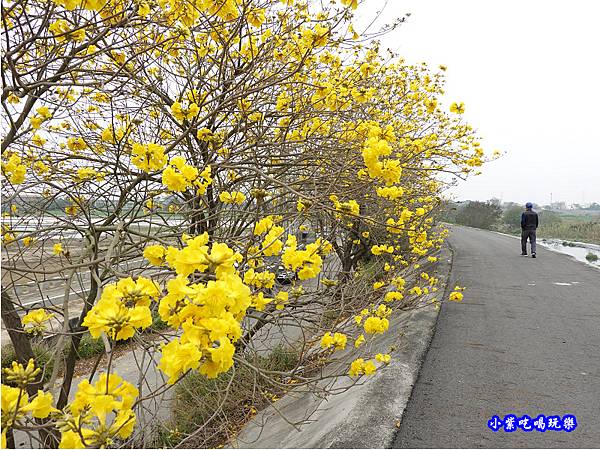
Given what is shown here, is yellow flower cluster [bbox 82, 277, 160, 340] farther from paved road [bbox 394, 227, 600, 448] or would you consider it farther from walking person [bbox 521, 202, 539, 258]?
walking person [bbox 521, 202, 539, 258]

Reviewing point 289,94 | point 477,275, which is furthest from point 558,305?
point 289,94

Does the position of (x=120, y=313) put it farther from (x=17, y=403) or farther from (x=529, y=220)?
(x=529, y=220)

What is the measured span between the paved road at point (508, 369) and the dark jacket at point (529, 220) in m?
4.43

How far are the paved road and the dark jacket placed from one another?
4428mm

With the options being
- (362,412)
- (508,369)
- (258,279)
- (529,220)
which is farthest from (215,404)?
(529,220)

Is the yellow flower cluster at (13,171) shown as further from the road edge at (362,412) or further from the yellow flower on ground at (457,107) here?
the yellow flower on ground at (457,107)

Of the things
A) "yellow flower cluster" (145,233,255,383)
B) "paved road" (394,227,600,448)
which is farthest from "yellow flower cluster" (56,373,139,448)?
"paved road" (394,227,600,448)

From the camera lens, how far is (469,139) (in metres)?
7.12

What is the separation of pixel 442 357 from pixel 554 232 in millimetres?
24933

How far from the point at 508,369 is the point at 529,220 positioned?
908 cm

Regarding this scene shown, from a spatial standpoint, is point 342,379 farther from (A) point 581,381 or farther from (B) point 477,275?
(B) point 477,275

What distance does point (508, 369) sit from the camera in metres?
3.81

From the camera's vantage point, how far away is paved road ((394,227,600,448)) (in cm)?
269

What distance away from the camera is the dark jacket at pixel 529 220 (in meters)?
11.5
